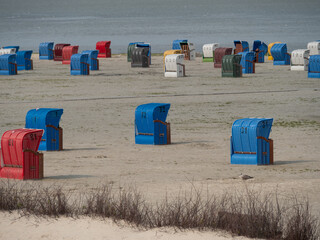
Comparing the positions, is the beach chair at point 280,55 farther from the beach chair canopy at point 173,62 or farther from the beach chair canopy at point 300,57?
the beach chair canopy at point 173,62

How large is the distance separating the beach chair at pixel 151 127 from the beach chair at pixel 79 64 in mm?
23929

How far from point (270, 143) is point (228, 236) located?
21.9 feet

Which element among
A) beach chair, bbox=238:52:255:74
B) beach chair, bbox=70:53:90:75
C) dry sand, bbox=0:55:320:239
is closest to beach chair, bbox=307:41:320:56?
dry sand, bbox=0:55:320:239

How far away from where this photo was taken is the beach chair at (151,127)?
60.5ft

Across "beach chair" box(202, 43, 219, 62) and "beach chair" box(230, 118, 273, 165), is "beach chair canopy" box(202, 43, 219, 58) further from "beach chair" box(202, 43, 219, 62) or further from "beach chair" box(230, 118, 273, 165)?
"beach chair" box(230, 118, 273, 165)

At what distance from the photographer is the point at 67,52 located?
53.9 m

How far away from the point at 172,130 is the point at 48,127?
15.9ft

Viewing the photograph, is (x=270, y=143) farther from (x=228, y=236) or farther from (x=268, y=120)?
(x=228, y=236)

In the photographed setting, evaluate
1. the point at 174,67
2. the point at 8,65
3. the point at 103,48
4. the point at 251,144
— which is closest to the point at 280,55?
the point at 174,67

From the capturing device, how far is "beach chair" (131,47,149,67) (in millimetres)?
48844

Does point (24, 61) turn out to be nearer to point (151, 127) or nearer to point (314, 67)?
point (314, 67)

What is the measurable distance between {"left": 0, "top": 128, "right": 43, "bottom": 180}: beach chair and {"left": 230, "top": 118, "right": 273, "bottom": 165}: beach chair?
433cm

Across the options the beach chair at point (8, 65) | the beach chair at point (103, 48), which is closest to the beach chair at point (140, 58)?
the beach chair at point (8, 65)

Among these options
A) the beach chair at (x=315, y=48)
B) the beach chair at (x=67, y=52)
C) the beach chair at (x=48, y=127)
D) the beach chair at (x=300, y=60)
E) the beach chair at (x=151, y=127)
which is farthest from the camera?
the beach chair at (x=67, y=52)
